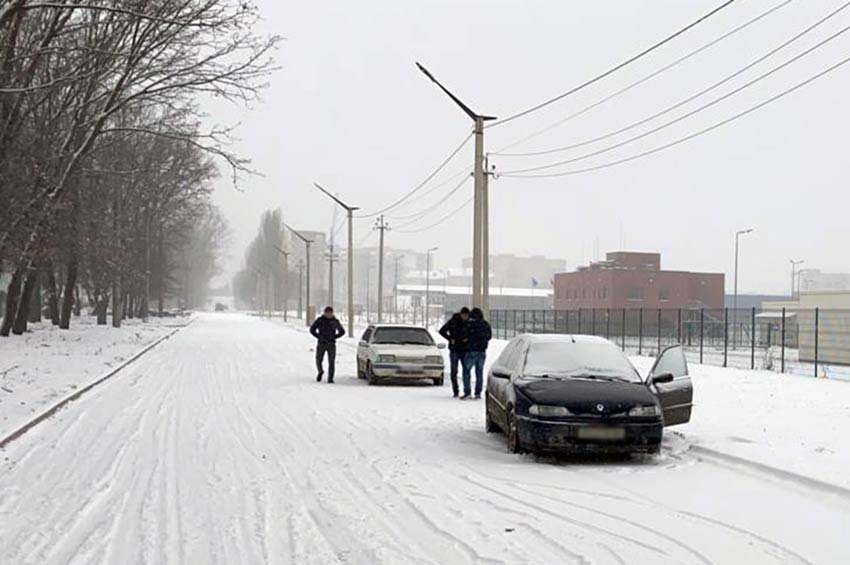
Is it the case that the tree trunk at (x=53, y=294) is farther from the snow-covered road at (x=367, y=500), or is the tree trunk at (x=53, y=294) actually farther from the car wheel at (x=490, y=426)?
the car wheel at (x=490, y=426)

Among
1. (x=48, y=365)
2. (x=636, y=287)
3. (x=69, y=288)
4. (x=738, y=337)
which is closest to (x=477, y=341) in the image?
(x=48, y=365)

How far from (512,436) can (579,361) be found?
149cm

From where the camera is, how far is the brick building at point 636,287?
8838cm

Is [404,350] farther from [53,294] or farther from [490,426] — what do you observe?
[53,294]

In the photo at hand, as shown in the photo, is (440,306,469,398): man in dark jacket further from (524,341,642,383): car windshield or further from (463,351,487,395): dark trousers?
(524,341,642,383): car windshield

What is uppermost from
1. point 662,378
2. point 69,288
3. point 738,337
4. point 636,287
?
point 636,287

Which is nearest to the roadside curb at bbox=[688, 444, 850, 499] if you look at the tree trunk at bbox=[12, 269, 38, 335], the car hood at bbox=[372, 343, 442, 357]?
the car hood at bbox=[372, 343, 442, 357]

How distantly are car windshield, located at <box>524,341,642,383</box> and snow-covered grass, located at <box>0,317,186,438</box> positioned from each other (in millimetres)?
6747

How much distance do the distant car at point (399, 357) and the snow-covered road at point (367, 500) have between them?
7220mm

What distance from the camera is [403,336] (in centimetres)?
2423

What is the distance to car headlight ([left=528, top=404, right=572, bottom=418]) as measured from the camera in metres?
11.1

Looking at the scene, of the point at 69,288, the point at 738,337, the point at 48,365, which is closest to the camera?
the point at 48,365

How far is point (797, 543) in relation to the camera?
287 inches

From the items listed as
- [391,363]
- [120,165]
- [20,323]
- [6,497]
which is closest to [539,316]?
[120,165]
